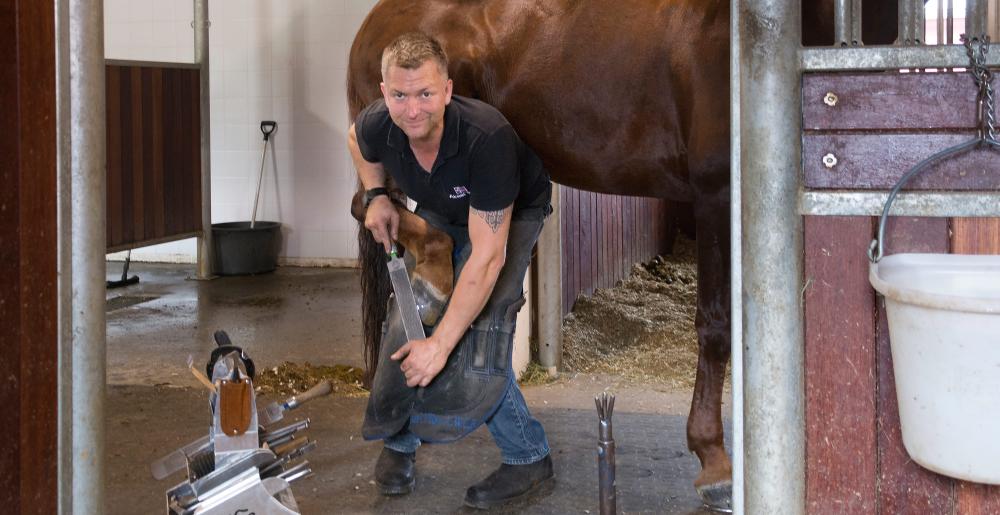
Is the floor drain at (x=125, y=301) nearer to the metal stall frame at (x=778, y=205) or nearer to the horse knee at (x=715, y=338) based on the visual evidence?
the horse knee at (x=715, y=338)

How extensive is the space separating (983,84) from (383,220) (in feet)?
5.38

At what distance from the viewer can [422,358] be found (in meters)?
2.74

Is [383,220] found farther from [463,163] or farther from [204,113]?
[204,113]

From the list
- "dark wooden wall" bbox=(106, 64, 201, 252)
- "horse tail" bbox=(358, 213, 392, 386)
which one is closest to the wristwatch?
"horse tail" bbox=(358, 213, 392, 386)

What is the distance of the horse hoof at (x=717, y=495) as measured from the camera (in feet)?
9.36

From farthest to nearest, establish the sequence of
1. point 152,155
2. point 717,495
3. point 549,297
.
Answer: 1. point 152,155
2. point 549,297
3. point 717,495

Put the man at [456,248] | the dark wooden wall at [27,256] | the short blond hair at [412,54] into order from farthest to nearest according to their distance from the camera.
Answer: the man at [456,248]
the short blond hair at [412,54]
the dark wooden wall at [27,256]

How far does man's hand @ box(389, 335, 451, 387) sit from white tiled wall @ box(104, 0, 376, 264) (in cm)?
514

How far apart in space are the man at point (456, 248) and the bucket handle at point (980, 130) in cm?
123

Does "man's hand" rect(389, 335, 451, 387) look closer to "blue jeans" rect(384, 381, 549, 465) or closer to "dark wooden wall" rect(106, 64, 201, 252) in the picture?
"blue jeans" rect(384, 381, 549, 465)

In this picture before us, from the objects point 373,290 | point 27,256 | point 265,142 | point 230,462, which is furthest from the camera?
point 265,142

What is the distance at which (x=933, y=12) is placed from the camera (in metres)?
7.34

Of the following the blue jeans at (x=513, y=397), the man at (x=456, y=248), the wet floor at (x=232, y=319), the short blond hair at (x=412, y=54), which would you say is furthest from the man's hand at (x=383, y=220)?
the wet floor at (x=232, y=319)

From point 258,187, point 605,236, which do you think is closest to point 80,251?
point 605,236
